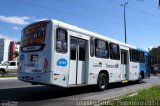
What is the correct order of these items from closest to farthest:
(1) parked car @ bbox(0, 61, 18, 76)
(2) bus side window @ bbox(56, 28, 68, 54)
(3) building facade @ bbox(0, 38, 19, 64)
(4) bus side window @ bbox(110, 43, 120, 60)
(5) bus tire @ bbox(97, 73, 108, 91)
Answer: (2) bus side window @ bbox(56, 28, 68, 54), (5) bus tire @ bbox(97, 73, 108, 91), (4) bus side window @ bbox(110, 43, 120, 60), (1) parked car @ bbox(0, 61, 18, 76), (3) building facade @ bbox(0, 38, 19, 64)

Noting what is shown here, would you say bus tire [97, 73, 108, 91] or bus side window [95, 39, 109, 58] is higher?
bus side window [95, 39, 109, 58]

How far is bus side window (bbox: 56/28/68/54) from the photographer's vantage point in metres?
11.3

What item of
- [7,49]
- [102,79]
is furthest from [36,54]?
[7,49]

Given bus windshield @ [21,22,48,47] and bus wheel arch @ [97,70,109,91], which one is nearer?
bus windshield @ [21,22,48,47]

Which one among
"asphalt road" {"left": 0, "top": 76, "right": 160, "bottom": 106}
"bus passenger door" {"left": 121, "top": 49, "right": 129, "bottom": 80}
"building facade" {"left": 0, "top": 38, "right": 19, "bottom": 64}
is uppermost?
"building facade" {"left": 0, "top": 38, "right": 19, "bottom": 64}

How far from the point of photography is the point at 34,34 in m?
11.9

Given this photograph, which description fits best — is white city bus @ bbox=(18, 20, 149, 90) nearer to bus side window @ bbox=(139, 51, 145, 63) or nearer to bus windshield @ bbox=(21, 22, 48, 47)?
bus windshield @ bbox=(21, 22, 48, 47)

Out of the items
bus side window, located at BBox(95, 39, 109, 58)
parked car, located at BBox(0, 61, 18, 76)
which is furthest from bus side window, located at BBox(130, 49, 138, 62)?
parked car, located at BBox(0, 61, 18, 76)

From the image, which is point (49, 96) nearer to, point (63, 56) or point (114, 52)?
point (63, 56)

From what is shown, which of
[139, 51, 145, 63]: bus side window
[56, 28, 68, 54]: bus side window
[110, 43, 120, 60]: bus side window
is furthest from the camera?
[139, 51, 145, 63]: bus side window

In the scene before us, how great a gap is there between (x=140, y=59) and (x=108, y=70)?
665 centimetres

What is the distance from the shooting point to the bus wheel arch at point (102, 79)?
14445 millimetres

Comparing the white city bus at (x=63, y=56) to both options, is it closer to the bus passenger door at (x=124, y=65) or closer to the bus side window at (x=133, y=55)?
the bus passenger door at (x=124, y=65)

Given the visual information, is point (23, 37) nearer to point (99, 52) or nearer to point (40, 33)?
point (40, 33)
